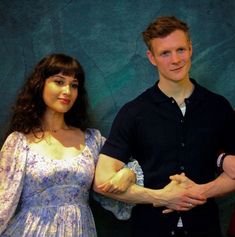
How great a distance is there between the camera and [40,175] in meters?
1.88

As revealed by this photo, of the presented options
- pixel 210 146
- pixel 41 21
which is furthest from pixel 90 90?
pixel 210 146

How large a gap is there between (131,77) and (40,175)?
0.70 metres

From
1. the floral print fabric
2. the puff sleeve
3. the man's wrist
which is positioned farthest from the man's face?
the puff sleeve

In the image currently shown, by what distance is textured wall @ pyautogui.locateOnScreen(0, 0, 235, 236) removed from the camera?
2.20 m

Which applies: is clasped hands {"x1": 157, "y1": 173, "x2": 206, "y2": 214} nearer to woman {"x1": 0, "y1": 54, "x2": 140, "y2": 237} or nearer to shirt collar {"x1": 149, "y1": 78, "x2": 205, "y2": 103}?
woman {"x1": 0, "y1": 54, "x2": 140, "y2": 237}

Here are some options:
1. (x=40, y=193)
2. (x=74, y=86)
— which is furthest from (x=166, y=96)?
(x=40, y=193)

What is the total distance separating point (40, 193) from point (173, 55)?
2.68 ft

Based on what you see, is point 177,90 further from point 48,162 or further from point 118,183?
point 48,162

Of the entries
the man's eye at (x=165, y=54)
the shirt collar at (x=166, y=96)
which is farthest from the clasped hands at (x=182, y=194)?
the man's eye at (x=165, y=54)

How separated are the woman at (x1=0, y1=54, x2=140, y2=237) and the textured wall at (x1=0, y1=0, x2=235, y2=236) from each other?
0.64ft

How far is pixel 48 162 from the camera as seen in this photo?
1893mm

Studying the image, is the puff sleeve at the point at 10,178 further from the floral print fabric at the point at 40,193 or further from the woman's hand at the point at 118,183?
the woman's hand at the point at 118,183

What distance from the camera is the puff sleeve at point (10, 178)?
185cm

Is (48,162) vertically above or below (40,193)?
above
